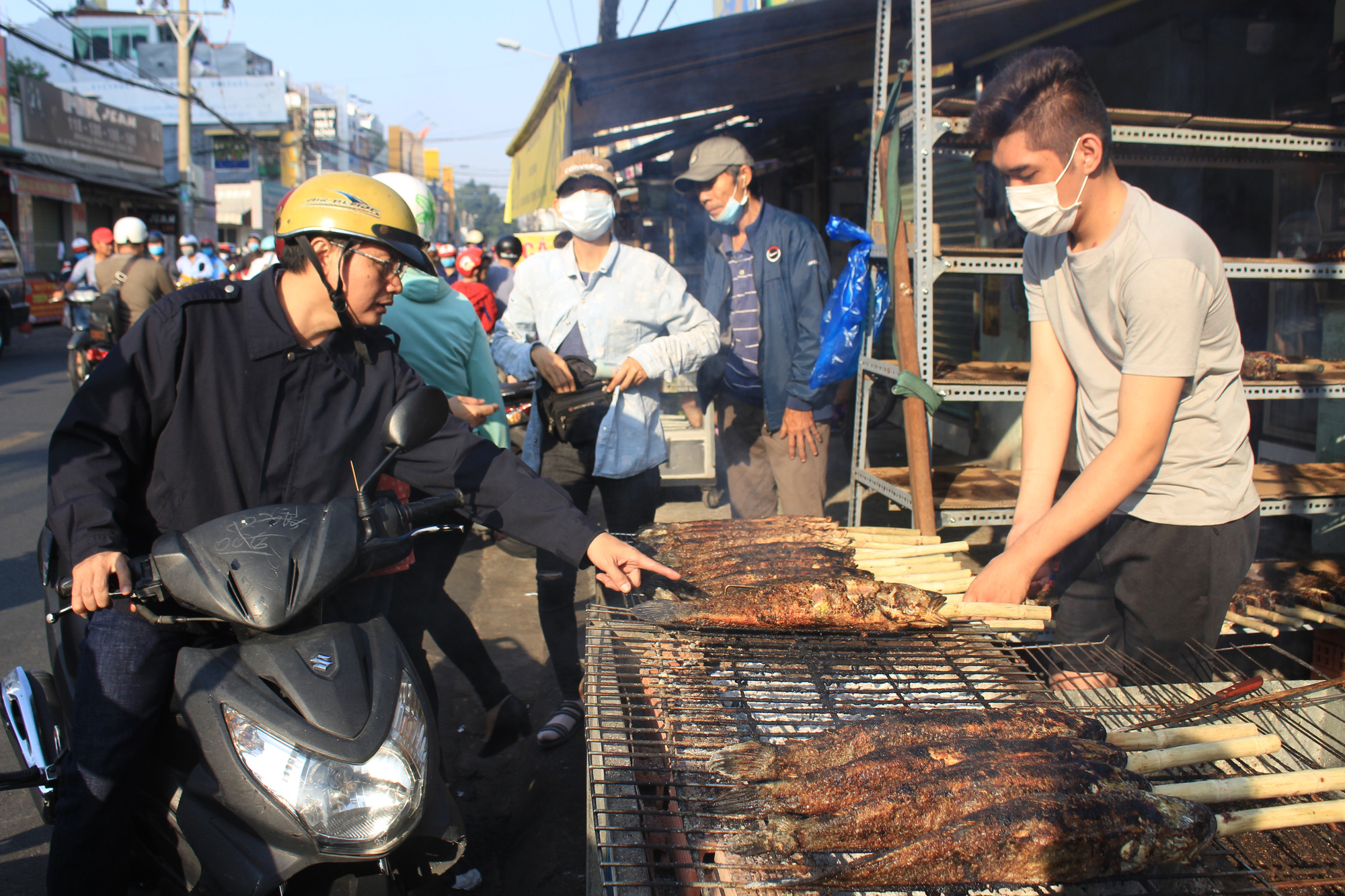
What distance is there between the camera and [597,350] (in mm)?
4090

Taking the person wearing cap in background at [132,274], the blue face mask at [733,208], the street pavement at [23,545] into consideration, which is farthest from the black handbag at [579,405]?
the person wearing cap in background at [132,274]

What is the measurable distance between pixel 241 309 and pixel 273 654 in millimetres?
1098

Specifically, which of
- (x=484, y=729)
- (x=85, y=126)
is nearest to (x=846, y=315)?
(x=484, y=729)

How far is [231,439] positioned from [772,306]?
123 inches

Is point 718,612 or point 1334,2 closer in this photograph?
point 718,612

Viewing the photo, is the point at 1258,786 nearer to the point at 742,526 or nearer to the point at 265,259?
the point at 742,526

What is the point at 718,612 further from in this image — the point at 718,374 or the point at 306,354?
the point at 718,374

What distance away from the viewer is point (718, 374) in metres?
5.31

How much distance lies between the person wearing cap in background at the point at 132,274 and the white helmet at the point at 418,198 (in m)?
7.21

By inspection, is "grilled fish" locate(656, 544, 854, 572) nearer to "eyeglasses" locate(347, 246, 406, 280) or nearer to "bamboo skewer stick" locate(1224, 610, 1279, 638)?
"eyeglasses" locate(347, 246, 406, 280)

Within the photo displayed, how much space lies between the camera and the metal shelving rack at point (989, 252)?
4.00 m

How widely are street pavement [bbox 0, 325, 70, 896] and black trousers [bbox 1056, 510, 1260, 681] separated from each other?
402cm

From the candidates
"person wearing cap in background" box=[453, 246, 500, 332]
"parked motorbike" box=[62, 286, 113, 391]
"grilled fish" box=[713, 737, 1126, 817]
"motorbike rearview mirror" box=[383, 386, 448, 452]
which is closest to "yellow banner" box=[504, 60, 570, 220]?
"person wearing cap in background" box=[453, 246, 500, 332]

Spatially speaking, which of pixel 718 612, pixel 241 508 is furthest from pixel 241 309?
pixel 718 612
